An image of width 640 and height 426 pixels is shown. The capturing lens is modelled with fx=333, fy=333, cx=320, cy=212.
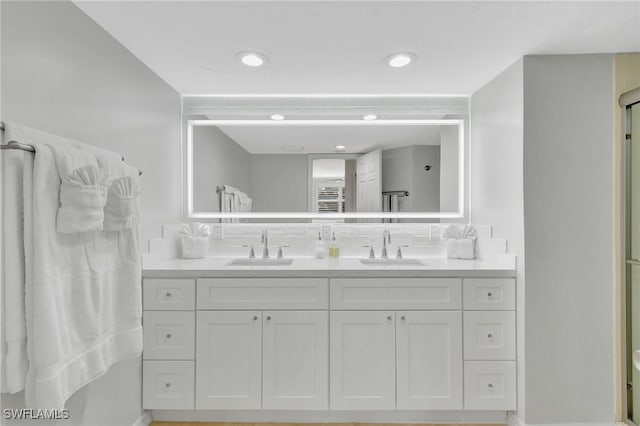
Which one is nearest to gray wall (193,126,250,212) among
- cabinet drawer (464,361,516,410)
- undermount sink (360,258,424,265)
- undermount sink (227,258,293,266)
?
undermount sink (227,258,293,266)

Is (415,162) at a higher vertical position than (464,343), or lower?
higher

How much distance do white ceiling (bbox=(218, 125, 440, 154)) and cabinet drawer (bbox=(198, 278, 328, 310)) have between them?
1.06 meters

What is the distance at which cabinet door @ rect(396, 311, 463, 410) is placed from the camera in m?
1.78

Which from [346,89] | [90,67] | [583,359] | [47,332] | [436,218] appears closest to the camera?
[47,332]

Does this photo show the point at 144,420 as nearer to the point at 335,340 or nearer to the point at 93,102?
the point at 335,340

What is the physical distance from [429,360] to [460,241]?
82 cm

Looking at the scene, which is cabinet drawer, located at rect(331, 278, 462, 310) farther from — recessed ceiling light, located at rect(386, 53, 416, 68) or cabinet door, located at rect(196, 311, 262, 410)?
recessed ceiling light, located at rect(386, 53, 416, 68)

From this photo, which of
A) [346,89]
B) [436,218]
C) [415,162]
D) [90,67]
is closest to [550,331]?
[436,218]

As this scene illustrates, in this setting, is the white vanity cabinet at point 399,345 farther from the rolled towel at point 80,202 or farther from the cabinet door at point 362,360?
the rolled towel at point 80,202

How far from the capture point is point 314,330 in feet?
5.88

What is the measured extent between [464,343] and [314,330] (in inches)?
31.7

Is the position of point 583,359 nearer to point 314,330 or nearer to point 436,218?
point 436,218

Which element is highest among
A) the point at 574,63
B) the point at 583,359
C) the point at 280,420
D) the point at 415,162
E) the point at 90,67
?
the point at 574,63

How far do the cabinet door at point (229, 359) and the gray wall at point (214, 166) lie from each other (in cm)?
92
